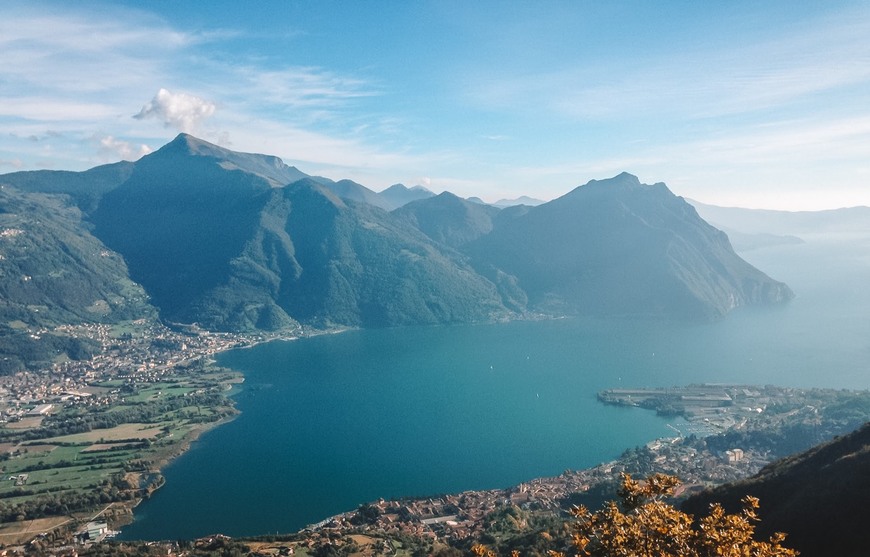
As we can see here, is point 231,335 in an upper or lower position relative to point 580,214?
lower

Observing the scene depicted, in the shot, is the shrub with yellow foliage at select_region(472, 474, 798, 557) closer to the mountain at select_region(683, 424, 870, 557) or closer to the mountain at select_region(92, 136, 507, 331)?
the mountain at select_region(683, 424, 870, 557)

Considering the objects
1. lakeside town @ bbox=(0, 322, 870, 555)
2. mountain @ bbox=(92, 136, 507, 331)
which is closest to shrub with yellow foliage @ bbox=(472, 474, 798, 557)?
lakeside town @ bbox=(0, 322, 870, 555)

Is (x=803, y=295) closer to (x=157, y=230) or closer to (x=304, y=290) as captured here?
(x=304, y=290)

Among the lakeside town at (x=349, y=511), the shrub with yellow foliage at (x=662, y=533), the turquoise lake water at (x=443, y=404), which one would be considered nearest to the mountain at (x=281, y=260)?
the turquoise lake water at (x=443, y=404)

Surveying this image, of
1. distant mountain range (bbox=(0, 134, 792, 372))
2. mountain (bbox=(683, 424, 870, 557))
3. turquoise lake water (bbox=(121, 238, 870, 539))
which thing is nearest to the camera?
mountain (bbox=(683, 424, 870, 557))

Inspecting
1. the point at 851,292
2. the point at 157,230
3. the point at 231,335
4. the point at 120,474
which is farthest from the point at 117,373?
the point at 851,292

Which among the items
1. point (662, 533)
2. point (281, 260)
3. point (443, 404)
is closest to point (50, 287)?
point (281, 260)

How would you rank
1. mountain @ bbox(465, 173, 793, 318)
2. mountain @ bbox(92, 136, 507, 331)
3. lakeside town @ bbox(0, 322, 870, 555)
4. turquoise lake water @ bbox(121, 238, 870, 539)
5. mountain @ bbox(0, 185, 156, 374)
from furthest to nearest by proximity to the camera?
mountain @ bbox(465, 173, 793, 318)
mountain @ bbox(92, 136, 507, 331)
mountain @ bbox(0, 185, 156, 374)
turquoise lake water @ bbox(121, 238, 870, 539)
lakeside town @ bbox(0, 322, 870, 555)

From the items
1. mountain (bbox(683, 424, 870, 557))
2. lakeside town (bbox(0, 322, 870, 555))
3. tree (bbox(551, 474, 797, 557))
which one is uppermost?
tree (bbox(551, 474, 797, 557))
